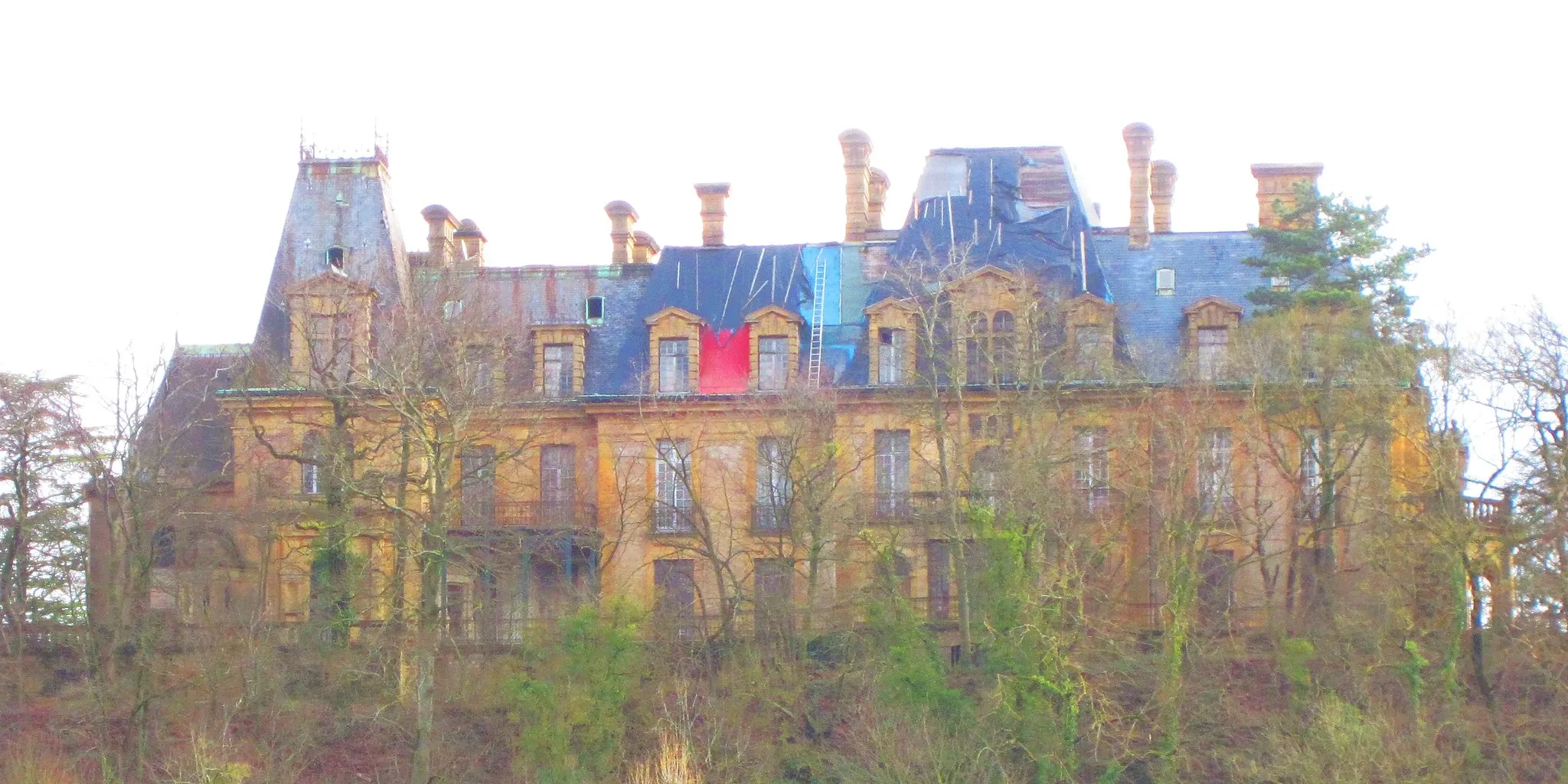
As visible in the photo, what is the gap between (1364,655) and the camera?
3581cm

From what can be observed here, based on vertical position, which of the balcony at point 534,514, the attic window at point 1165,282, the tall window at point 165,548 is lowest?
the tall window at point 165,548

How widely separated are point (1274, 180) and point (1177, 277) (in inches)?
142

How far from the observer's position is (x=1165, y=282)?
45.8 metres

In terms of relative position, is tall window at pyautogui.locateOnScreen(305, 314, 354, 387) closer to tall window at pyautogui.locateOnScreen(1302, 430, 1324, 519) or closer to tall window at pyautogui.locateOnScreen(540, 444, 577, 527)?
tall window at pyautogui.locateOnScreen(540, 444, 577, 527)

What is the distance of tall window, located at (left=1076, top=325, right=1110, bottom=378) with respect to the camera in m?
41.1

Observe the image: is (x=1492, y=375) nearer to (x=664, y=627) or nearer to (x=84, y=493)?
(x=664, y=627)

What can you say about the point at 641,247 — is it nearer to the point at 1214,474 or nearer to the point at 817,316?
the point at 817,316

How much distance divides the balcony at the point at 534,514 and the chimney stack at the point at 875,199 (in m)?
10.7

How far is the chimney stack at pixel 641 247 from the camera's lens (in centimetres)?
4956

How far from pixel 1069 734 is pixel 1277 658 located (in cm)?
518

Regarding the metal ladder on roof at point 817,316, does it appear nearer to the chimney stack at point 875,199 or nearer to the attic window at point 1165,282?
the chimney stack at point 875,199

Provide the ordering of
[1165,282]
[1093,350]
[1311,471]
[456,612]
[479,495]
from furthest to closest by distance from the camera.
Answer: [1165,282] → [479,495] → [456,612] → [1093,350] → [1311,471]

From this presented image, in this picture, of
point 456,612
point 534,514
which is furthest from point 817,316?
point 456,612

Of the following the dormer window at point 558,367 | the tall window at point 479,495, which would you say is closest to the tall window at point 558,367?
the dormer window at point 558,367
